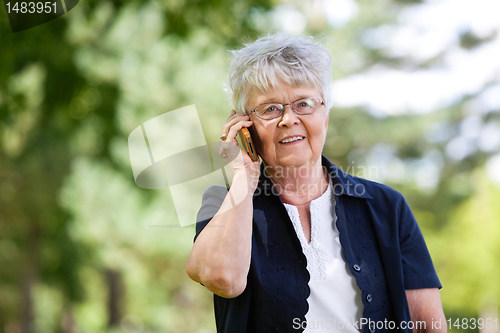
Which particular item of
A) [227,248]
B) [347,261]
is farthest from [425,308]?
[227,248]

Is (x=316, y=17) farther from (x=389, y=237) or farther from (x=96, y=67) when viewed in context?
(x=389, y=237)

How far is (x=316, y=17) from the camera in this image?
1002 centimetres

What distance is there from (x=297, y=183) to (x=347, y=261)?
16.5 inches

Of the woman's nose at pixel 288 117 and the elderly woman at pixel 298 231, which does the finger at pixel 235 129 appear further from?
the woman's nose at pixel 288 117

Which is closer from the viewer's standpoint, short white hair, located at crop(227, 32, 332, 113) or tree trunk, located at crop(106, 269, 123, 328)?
short white hair, located at crop(227, 32, 332, 113)

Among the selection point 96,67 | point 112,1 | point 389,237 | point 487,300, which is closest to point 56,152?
point 96,67

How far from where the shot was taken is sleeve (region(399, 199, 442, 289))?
1.64m

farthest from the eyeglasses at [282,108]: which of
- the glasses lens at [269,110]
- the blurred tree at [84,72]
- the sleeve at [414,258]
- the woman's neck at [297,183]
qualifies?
the blurred tree at [84,72]

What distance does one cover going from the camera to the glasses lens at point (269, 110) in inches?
69.4

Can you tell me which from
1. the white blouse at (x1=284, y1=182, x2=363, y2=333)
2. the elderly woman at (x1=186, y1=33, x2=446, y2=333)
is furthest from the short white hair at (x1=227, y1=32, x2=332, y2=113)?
the white blouse at (x1=284, y1=182, x2=363, y2=333)

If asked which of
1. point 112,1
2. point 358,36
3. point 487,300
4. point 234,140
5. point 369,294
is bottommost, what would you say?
point 487,300

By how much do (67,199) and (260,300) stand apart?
5861mm

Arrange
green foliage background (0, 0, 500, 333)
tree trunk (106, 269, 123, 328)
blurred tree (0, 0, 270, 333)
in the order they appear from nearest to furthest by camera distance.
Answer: blurred tree (0, 0, 270, 333) → green foliage background (0, 0, 500, 333) → tree trunk (106, 269, 123, 328)

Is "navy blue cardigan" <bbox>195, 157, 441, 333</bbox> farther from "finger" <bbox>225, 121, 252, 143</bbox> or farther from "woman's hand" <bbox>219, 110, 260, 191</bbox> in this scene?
"finger" <bbox>225, 121, 252, 143</bbox>
